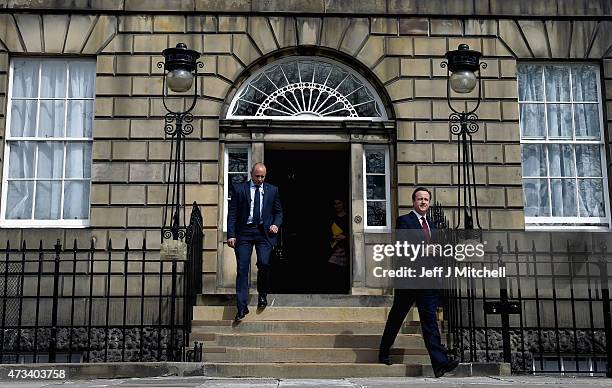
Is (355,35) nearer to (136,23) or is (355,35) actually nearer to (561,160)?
(136,23)

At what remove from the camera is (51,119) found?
13.0 meters

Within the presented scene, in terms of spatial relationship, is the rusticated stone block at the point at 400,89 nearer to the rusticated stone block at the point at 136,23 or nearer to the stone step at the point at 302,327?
the rusticated stone block at the point at 136,23

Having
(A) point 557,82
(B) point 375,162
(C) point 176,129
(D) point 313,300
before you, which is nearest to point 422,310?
(D) point 313,300

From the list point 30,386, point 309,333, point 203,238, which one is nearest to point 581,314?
point 309,333

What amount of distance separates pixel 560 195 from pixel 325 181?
464 centimetres

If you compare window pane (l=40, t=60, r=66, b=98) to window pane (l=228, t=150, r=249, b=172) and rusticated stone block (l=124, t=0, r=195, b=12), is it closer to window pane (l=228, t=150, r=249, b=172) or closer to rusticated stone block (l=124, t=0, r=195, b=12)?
rusticated stone block (l=124, t=0, r=195, b=12)

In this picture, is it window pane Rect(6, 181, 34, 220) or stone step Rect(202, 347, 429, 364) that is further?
window pane Rect(6, 181, 34, 220)

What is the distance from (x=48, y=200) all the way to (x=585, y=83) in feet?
32.4

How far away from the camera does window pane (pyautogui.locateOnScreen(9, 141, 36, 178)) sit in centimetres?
1280

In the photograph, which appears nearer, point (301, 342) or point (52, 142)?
point (301, 342)

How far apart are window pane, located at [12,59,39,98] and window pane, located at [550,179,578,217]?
31.0 ft

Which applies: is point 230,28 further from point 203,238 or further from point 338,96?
point 203,238

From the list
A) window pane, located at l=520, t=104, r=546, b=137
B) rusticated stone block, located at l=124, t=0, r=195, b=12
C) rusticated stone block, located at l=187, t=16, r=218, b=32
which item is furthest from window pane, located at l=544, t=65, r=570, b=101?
rusticated stone block, located at l=124, t=0, r=195, b=12

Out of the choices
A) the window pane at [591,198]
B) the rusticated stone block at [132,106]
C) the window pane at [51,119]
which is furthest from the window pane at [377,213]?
the window pane at [51,119]
